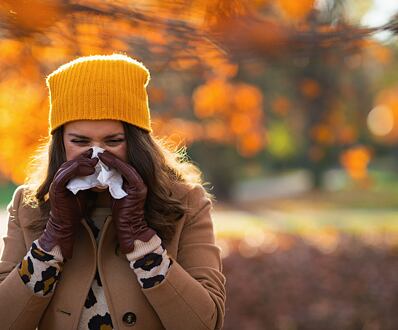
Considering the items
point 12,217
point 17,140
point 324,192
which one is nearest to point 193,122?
point 17,140

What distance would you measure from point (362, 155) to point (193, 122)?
310 centimetres

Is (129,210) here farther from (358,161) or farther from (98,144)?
(358,161)

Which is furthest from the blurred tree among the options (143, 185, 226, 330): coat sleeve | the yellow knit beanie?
(143, 185, 226, 330): coat sleeve

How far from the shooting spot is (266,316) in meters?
8.03

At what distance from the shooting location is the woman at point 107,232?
8.79 feet

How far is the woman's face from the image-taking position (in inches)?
108

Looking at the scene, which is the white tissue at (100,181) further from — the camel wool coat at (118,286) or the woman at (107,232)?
the camel wool coat at (118,286)

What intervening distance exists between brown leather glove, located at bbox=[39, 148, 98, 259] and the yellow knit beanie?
180 millimetres

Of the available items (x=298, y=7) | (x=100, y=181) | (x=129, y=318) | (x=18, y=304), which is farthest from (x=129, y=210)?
(x=298, y=7)

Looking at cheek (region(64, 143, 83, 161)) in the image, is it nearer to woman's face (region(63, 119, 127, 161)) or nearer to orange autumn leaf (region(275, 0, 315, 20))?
A: woman's face (region(63, 119, 127, 161))

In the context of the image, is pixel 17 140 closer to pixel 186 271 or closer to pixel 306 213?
pixel 186 271

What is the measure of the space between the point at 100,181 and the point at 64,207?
151 mm

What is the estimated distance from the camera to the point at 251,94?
963 centimetres

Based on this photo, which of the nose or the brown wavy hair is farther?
the brown wavy hair
